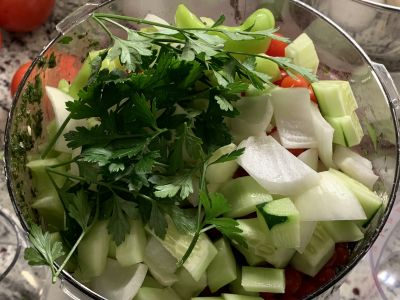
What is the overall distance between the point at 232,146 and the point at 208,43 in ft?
0.49

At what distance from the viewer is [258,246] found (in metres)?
0.85

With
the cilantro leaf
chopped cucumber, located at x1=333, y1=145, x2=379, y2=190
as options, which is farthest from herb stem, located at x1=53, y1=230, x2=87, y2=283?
chopped cucumber, located at x1=333, y1=145, x2=379, y2=190

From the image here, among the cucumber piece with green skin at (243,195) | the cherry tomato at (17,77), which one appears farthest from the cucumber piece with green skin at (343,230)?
the cherry tomato at (17,77)

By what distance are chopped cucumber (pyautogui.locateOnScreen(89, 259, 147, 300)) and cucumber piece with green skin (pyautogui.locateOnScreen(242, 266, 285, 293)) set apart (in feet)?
0.45

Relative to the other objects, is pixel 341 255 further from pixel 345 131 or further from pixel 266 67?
pixel 266 67

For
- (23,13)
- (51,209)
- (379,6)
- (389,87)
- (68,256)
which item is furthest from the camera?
(23,13)

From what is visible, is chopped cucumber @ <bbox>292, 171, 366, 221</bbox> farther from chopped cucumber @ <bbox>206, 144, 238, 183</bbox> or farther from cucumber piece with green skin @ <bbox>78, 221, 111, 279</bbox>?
cucumber piece with green skin @ <bbox>78, 221, 111, 279</bbox>

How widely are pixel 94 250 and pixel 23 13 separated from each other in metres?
0.70

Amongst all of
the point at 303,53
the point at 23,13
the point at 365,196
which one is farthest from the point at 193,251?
the point at 23,13

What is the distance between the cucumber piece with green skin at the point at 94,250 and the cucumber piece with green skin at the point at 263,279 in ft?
0.63

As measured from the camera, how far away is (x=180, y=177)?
2.68 ft

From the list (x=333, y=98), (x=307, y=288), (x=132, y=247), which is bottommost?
(x=307, y=288)

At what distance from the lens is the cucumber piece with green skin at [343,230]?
0.90 meters

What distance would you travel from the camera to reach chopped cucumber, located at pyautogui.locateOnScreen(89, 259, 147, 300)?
0.82 m
